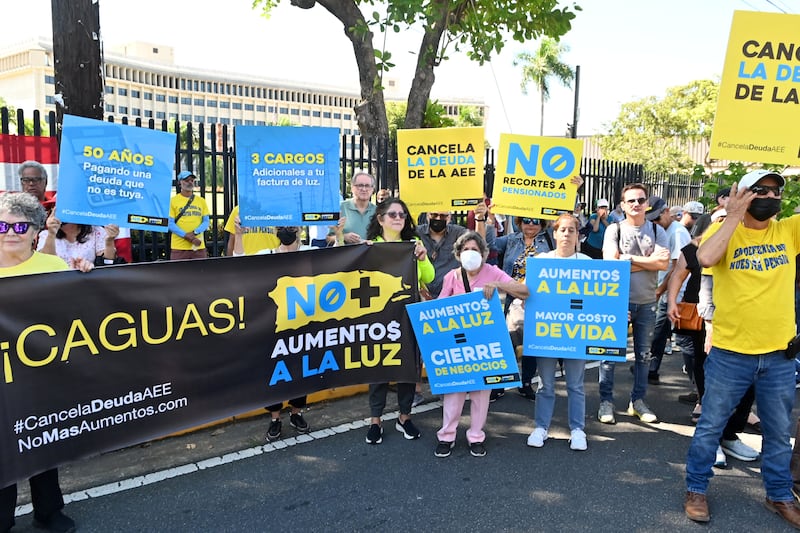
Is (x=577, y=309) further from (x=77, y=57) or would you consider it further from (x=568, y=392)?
(x=77, y=57)

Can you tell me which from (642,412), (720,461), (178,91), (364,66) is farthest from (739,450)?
(178,91)

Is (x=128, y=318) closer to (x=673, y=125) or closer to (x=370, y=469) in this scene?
(x=370, y=469)

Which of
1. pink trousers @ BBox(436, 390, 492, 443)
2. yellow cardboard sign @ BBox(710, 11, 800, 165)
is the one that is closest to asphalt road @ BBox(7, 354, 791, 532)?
pink trousers @ BBox(436, 390, 492, 443)

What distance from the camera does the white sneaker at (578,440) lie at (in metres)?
4.66

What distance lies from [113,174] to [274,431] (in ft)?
7.37

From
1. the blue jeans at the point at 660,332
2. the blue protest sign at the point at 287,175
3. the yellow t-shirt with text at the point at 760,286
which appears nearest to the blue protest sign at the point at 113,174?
the blue protest sign at the point at 287,175

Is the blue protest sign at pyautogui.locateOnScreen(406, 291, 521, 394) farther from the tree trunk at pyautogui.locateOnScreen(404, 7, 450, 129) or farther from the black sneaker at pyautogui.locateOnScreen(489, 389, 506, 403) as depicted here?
the tree trunk at pyautogui.locateOnScreen(404, 7, 450, 129)

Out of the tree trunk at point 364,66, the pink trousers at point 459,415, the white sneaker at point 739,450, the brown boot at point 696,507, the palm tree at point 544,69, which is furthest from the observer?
the palm tree at point 544,69

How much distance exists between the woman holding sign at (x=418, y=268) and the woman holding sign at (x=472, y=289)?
33 cm

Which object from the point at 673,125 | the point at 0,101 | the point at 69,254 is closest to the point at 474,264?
the point at 69,254

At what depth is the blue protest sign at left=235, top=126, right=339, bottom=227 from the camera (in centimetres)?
502

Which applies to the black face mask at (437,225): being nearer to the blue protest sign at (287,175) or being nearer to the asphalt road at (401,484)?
the blue protest sign at (287,175)

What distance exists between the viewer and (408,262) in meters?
4.89

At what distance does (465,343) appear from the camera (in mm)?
4617
